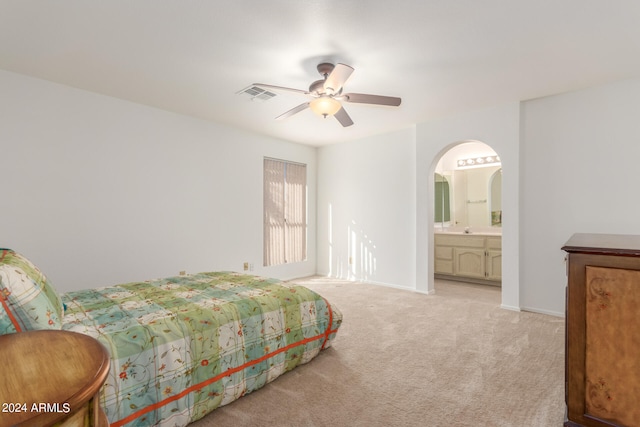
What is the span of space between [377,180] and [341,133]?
962mm

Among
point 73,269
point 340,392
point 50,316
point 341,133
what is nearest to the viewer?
point 50,316

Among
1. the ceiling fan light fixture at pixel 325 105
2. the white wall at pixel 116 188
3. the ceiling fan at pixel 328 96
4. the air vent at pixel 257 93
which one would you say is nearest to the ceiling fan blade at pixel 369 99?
the ceiling fan at pixel 328 96

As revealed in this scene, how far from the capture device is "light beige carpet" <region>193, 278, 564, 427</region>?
1.77 meters

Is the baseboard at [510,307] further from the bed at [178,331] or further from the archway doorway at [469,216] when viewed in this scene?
the bed at [178,331]

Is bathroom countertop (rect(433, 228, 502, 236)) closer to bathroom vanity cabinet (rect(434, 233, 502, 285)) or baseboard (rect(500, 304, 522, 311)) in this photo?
bathroom vanity cabinet (rect(434, 233, 502, 285))

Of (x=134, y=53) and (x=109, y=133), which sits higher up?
(x=134, y=53)

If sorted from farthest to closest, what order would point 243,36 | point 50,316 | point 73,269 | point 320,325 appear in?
point 73,269 → point 320,325 → point 243,36 → point 50,316

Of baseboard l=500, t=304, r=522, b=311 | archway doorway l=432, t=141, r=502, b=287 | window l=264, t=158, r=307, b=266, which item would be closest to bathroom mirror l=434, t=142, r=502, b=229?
archway doorway l=432, t=141, r=502, b=287

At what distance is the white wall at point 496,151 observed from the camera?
3701mm

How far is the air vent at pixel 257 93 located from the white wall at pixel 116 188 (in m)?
1.26

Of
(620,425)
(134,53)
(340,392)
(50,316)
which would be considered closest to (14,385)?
(50,316)

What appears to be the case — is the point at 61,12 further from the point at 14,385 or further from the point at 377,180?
the point at 377,180

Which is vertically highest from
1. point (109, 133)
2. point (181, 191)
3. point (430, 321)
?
point (109, 133)

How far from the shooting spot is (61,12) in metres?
2.04
